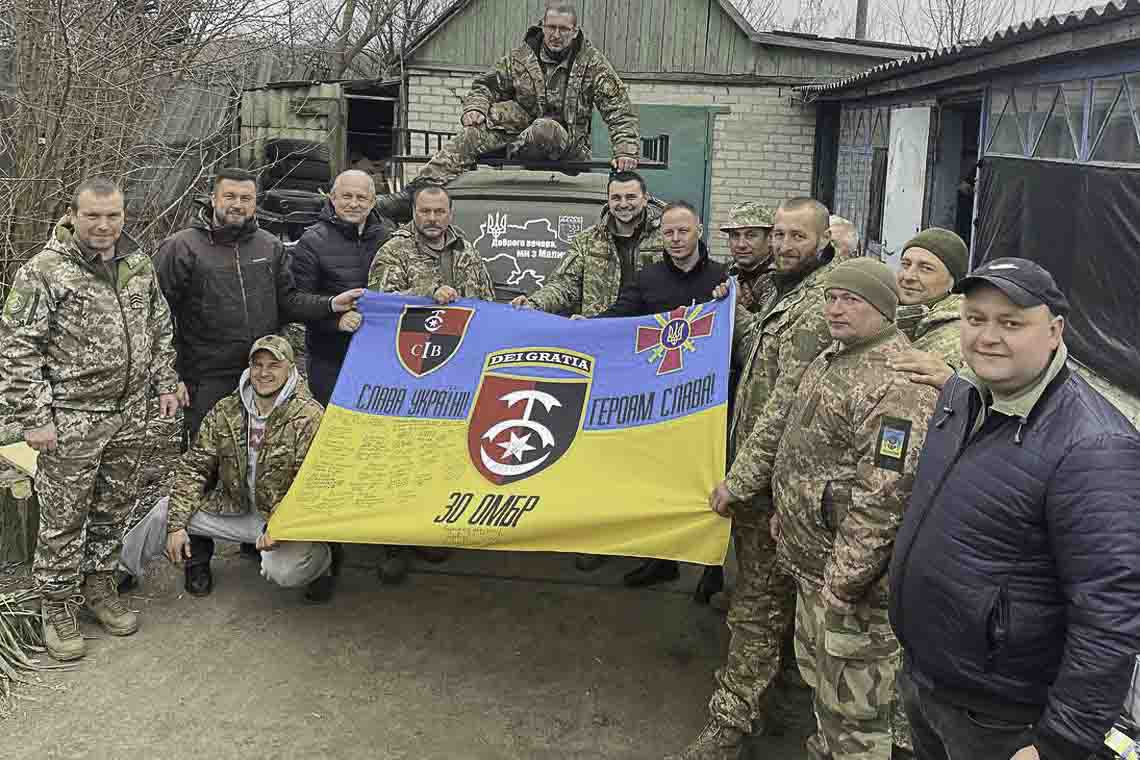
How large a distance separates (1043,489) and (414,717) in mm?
2875

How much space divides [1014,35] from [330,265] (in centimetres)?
633

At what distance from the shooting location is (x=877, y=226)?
14.1 m

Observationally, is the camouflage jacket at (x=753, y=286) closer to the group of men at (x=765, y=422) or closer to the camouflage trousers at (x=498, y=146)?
the group of men at (x=765, y=422)

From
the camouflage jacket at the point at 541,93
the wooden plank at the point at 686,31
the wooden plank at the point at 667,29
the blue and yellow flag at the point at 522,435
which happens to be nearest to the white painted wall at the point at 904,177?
the wooden plank at the point at 686,31

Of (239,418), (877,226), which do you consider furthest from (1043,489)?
(877,226)

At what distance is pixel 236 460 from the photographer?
5160mm

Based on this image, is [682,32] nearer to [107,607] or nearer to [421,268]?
[421,268]

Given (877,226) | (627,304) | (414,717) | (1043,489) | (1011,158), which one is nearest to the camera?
(1043,489)

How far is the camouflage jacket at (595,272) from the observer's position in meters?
5.72

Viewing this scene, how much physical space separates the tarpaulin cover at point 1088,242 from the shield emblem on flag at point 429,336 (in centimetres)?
479

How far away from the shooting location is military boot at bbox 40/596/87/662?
4.65 meters

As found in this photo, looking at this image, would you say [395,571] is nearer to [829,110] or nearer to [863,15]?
[829,110]

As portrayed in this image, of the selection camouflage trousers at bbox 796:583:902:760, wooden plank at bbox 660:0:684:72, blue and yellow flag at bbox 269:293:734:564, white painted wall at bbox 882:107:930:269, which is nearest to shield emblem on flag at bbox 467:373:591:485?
blue and yellow flag at bbox 269:293:734:564

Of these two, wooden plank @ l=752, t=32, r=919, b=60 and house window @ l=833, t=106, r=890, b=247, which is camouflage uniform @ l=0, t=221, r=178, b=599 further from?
wooden plank @ l=752, t=32, r=919, b=60
